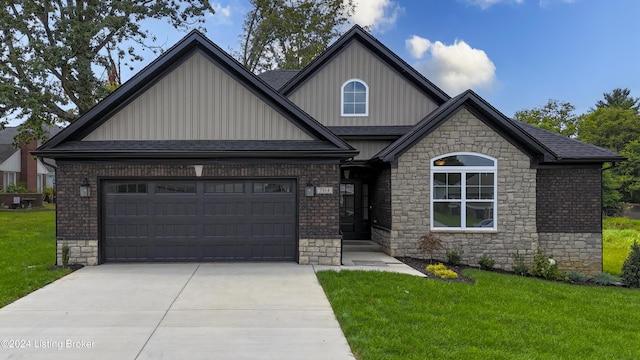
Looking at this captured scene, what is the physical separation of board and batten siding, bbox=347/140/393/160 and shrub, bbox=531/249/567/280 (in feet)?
18.7

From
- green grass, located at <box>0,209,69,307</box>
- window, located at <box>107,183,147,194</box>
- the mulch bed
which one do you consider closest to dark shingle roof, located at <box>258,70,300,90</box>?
window, located at <box>107,183,147,194</box>

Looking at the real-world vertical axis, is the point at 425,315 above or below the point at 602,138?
below

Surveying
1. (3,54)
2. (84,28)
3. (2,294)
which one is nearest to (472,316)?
(2,294)

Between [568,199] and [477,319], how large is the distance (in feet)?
25.9

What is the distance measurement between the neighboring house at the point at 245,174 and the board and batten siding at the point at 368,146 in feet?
8.12

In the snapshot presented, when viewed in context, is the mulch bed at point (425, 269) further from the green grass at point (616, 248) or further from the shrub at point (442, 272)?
the green grass at point (616, 248)

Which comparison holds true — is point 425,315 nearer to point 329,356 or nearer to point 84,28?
point 329,356

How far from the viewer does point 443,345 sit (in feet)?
16.9

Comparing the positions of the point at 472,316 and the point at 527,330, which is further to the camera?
the point at 472,316

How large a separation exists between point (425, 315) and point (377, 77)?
976 centimetres

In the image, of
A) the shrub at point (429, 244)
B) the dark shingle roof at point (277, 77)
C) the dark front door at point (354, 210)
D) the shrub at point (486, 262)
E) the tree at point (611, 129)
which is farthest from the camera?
the tree at point (611, 129)

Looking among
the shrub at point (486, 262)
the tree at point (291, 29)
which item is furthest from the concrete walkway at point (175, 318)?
the tree at point (291, 29)

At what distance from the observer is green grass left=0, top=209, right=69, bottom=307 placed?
26.2 ft

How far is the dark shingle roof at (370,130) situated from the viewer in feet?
45.8
